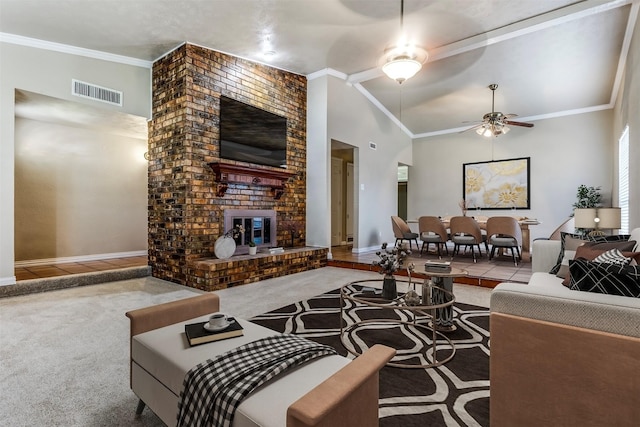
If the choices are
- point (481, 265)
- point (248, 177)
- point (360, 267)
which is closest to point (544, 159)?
point (481, 265)

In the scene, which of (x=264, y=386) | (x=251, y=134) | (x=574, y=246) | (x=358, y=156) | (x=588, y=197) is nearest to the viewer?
(x=264, y=386)

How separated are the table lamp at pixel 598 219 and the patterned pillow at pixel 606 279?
2325 millimetres

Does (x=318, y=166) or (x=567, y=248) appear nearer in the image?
(x=567, y=248)

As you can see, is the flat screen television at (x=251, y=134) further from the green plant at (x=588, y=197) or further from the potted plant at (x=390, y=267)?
the green plant at (x=588, y=197)

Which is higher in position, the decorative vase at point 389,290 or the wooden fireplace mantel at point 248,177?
the wooden fireplace mantel at point 248,177

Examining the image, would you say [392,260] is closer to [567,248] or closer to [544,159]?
[567,248]

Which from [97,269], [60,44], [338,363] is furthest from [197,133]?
[338,363]

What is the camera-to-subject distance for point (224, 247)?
4391 mm

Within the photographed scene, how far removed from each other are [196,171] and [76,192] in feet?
9.42

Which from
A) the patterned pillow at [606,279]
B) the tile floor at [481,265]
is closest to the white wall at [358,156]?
the tile floor at [481,265]

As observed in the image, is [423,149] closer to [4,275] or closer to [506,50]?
[506,50]

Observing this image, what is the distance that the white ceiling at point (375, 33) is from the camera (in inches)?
144

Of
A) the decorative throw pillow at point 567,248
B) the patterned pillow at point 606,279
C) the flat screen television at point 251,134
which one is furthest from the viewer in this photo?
the flat screen television at point 251,134

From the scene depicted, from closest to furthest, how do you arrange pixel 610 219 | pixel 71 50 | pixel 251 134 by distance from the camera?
pixel 610 219, pixel 71 50, pixel 251 134
